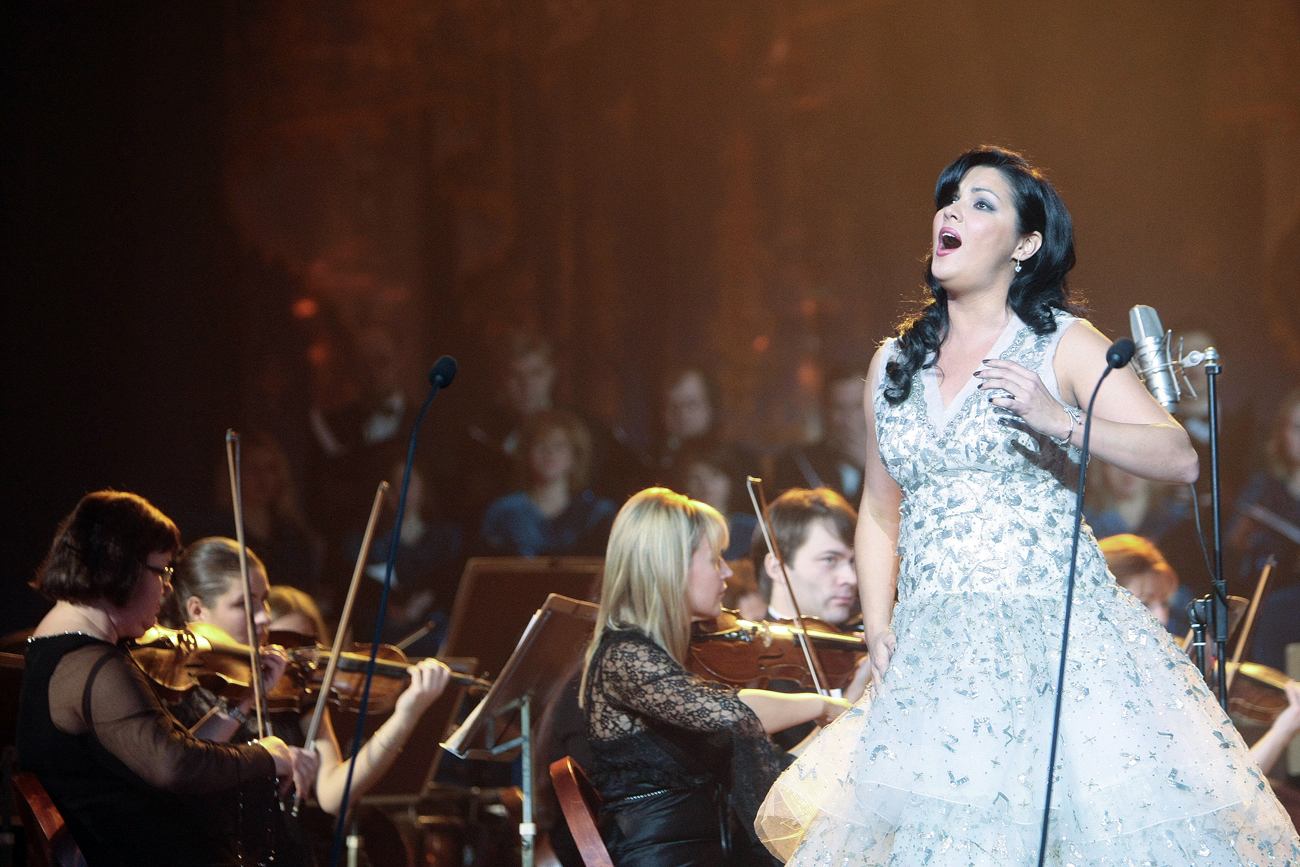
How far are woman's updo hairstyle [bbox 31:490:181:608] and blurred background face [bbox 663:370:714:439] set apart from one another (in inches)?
168

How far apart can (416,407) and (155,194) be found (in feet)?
6.01

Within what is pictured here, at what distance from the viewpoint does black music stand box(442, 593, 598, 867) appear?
2656 mm

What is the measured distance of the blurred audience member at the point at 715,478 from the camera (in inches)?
251

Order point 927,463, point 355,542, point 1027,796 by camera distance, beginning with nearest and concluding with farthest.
Result: point 1027,796 → point 927,463 → point 355,542

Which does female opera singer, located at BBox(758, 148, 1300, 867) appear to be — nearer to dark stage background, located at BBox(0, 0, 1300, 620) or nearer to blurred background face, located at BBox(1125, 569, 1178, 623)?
blurred background face, located at BBox(1125, 569, 1178, 623)

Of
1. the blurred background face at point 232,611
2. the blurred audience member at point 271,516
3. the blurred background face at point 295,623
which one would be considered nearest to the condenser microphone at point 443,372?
the blurred background face at point 232,611

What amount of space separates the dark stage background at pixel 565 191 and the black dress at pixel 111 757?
4135mm

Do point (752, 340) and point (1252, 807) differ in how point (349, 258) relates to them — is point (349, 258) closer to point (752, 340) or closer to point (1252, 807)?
point (752, 340)

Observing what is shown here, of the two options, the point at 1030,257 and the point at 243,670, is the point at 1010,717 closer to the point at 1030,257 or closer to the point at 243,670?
the point at 1030,257

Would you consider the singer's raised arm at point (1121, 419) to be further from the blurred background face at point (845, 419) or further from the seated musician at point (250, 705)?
the blurred background face at point (845, 419)

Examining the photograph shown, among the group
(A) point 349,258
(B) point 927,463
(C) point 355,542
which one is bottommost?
(C) point 355,542

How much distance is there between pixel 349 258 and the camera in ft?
22.3

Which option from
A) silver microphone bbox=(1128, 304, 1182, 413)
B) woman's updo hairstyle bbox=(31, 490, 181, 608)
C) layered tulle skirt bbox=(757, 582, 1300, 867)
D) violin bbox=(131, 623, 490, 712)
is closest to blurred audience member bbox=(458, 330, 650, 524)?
violin bbox=(131, 623, 490, 712)

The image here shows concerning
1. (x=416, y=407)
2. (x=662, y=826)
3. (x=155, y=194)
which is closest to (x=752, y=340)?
(x=416, y=407)
